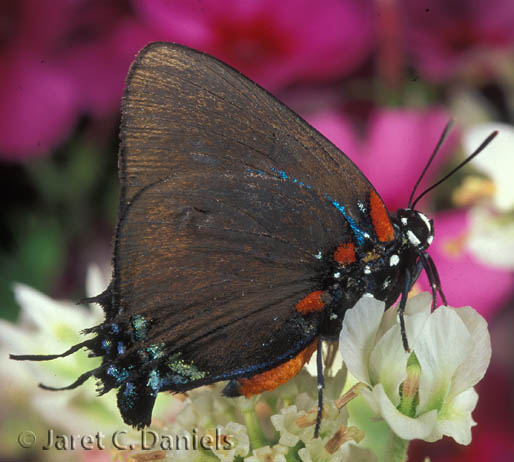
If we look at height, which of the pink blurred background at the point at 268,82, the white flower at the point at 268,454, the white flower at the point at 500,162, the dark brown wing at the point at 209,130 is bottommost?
the white flower at the point at 268,454

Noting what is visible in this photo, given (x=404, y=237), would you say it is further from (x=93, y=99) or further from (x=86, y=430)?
(x=93, y=99)

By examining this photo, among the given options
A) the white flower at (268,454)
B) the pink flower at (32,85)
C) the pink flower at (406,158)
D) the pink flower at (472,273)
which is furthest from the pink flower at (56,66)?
the white flower at (268,454)

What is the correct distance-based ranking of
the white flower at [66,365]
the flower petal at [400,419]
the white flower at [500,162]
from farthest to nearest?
the white flower at [500,162] < the white flower at [66,365] < the flower petal at [400,419]

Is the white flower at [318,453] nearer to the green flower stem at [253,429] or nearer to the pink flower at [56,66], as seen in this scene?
the green flower stem at [253,429]

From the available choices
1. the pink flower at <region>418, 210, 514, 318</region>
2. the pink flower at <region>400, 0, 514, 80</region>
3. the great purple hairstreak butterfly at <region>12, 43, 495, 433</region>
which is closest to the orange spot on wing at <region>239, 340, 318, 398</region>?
the great purple hairstreak butterfly at <region>12, 43, 495, 433</region>

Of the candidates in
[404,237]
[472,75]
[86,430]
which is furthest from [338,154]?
[472,75]

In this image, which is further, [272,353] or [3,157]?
[3,157]
